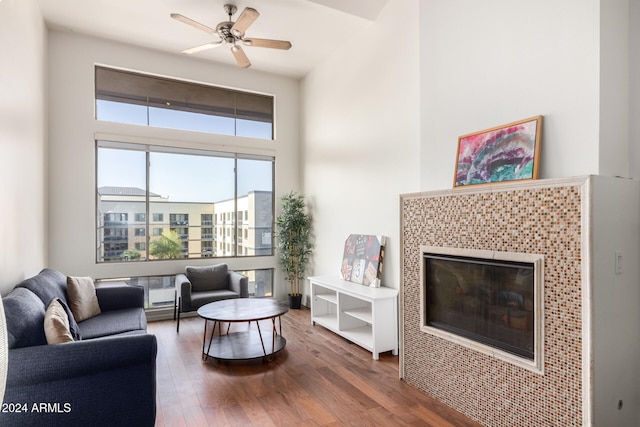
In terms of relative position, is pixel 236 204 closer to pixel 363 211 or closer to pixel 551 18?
pixel 363 211

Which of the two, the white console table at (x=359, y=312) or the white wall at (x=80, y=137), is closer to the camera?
the white console table at (x=359, y=312)

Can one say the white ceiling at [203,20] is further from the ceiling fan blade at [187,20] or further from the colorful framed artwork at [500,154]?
the colorful framed artwork at [500,154]

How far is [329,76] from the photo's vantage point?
5.32 meters

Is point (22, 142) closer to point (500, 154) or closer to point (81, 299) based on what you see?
point (81, 299)

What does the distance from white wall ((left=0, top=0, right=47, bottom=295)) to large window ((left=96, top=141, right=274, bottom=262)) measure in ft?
2.54

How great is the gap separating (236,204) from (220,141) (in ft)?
3.26

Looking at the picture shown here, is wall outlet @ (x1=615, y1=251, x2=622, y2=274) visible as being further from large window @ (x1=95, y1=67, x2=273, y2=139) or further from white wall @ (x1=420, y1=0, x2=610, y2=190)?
large window @ (x1=95, y1=67, x2=273, y2=139)

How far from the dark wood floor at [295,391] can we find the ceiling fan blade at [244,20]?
3268 mm

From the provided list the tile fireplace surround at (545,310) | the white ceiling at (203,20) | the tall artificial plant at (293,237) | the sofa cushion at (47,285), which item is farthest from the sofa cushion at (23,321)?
the tall artificial plant at (293,237)

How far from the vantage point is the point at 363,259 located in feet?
14.3

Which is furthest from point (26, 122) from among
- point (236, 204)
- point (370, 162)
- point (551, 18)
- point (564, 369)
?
point (564, 369)

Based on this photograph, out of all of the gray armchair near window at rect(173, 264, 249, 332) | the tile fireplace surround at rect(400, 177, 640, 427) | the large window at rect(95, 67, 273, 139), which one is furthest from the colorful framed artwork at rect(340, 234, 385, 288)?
the large window at rect(95, 67, 273, 139)

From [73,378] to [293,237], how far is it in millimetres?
3794

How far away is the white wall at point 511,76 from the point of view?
223cm
